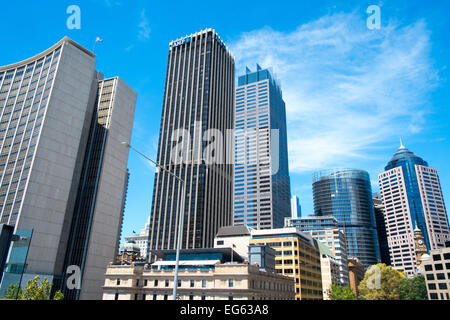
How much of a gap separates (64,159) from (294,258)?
9303 centimetres

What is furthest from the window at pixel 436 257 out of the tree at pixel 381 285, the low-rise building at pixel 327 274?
the low-rise building at pixel 327 274

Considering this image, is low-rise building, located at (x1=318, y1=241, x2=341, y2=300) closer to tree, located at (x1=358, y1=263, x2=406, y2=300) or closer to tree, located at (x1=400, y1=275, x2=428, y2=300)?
tree, located at (x1=400, y1=275, x2=428, y2=300)

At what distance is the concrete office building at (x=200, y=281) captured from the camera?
66.4 metres

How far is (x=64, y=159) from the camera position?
11531 cm

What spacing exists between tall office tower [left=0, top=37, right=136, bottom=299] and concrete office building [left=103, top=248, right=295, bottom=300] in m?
35.8

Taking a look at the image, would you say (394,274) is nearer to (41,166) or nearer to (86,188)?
(86,188)

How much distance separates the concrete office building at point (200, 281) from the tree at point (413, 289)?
67303 mm

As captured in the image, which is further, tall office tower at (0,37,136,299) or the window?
the window

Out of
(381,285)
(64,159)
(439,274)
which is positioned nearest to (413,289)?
(439,274)

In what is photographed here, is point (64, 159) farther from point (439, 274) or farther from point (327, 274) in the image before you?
point (439, 274)

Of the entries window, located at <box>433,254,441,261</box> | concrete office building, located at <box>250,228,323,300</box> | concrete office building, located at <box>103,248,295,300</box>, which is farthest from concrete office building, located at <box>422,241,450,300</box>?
concrete office building, located at <box>103,248,295,300</box>

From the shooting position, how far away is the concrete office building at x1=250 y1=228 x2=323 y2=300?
121 metres
